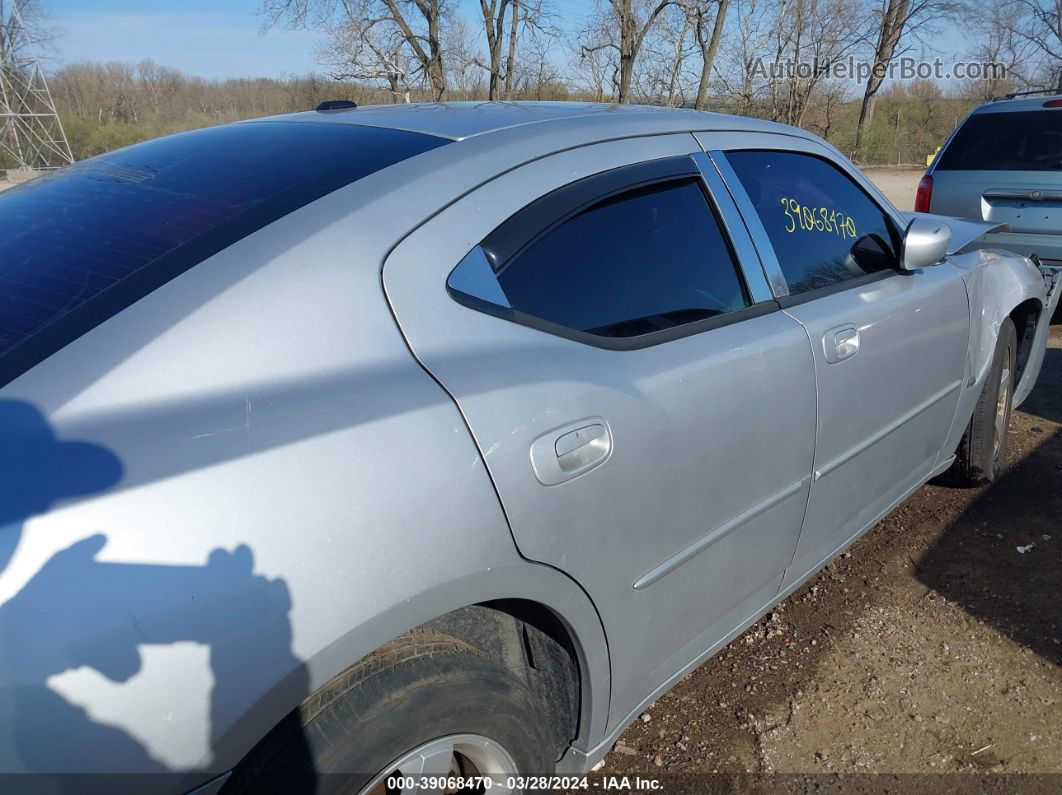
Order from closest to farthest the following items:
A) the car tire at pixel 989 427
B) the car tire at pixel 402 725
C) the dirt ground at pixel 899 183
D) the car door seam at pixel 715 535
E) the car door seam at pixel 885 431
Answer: the car tire at pixel 402 725
the car door seam at pixel 715 535
the car door seam at pixel 885 431
the car tire at pixel 989 427
the dirt ground at pixel 899 183

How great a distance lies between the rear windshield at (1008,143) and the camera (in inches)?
247

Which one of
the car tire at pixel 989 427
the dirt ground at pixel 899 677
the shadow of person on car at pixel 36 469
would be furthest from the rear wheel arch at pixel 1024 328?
the shadow of person on car at pixel 36 469

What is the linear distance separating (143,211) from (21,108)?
2343 centimetres

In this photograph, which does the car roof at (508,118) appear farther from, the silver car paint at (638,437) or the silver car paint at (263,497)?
the silver car paint at (263,497)

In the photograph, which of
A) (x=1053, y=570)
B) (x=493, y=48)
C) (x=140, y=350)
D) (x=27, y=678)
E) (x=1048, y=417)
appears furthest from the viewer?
(x=493, y=48)

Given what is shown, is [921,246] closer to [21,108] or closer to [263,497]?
[263,497]

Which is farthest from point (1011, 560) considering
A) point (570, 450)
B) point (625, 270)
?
point (570, 450)

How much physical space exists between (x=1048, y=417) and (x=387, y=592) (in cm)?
490

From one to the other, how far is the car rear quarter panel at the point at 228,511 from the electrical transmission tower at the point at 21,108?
71.9 feet

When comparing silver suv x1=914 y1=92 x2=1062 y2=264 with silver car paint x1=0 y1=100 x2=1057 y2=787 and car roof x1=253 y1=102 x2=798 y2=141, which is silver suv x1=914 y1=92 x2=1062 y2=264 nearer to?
car roof x1=253 y1=102 x2=798 y2=141

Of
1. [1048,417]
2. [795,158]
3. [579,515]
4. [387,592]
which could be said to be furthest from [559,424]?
[1048,417]

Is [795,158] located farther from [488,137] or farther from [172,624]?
[172,624]

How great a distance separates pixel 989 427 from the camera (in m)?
3.66

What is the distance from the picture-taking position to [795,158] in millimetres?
2719
